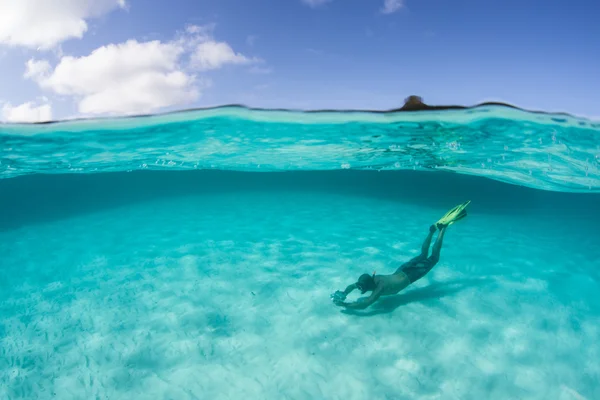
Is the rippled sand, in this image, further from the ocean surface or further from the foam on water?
the foam on water

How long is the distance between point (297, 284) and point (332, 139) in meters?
8.98

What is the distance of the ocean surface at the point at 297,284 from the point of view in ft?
20.4

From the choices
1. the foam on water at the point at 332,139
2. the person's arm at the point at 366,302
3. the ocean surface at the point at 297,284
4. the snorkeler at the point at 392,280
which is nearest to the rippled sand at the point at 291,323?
the ocean surface at the point at 297,284

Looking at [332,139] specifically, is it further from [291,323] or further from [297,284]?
[291,323]

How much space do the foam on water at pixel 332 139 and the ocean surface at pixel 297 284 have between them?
0.42 ft

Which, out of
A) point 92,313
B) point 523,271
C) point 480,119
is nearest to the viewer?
point 92,313

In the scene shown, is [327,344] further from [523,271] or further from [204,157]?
[204,157]

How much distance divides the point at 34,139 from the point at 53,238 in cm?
606

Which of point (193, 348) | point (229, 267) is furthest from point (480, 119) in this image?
point (193, 348)

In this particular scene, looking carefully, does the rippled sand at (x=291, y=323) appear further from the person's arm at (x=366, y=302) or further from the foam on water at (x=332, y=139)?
the foam on water at (x=332, y=139)

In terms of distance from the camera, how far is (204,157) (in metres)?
22.4

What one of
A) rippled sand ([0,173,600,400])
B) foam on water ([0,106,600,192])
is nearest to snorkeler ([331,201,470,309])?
rippled sand ([0,173,600,400])

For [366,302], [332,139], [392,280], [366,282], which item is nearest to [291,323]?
[366,302]

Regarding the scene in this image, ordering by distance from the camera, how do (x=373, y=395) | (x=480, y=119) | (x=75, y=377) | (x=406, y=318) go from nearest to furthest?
(x=373, y=395) < (x=75, y=377) < (x=406, y=318) < (x=480, y=119)
